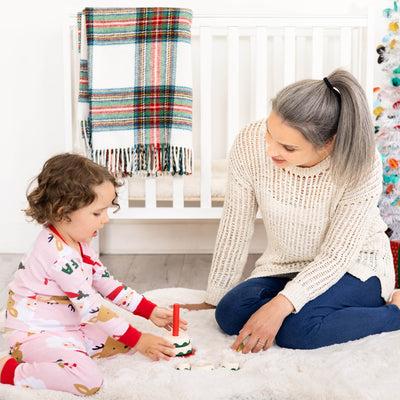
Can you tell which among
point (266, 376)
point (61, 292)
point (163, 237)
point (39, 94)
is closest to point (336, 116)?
point (266, 376)

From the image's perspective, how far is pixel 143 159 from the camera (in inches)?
86.1

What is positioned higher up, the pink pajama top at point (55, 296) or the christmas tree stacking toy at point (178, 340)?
the pink pajama top at point (55, 296)

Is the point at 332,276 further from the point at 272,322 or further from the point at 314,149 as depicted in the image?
the point at 314,149

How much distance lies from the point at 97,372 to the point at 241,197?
0.61 m

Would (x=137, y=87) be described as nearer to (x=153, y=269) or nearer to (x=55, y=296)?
(x=153, y=269)

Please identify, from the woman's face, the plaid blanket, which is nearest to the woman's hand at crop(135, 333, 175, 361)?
the woman's face

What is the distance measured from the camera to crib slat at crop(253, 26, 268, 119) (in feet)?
7.43

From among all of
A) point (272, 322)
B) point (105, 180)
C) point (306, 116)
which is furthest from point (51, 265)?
point (306, 116)

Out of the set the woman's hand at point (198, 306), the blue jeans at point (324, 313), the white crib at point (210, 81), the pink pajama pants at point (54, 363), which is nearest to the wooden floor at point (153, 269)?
the white crib at point (210, 81)

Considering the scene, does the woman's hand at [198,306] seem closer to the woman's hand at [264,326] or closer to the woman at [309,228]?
the woman at [309,228]

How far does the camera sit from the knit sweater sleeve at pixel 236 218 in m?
1.63

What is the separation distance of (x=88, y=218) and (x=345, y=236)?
24.6 inches

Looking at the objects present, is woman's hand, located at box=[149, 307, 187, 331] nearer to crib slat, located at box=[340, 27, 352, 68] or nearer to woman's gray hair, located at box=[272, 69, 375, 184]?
woman's gray hair, located at box=[272, 69, 375, 184]

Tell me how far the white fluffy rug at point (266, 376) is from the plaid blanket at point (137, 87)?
85 cm
